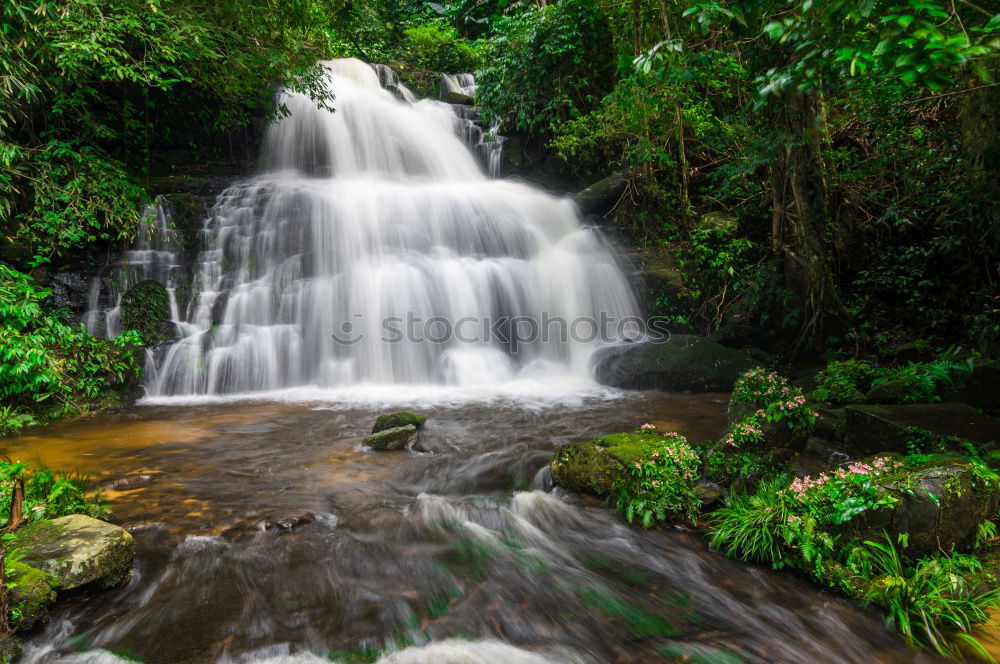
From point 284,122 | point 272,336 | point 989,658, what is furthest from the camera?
point 284,122

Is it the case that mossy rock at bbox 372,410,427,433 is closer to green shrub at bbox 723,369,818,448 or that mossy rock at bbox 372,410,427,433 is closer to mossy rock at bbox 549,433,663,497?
mossy rock at bbox 549,433,663,497

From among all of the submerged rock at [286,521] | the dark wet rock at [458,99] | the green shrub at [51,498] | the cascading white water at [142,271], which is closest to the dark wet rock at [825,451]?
the submerged rock at [286,521]

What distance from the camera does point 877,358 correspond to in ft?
23.8

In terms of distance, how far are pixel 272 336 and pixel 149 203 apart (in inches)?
146

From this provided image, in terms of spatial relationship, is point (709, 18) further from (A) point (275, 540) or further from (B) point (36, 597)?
(B) point (36, 597)

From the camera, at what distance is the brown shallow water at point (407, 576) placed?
8.85 ft

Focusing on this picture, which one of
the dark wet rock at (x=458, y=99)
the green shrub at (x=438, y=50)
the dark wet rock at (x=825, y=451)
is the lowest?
the dark wet rock at (x=825, y=451)

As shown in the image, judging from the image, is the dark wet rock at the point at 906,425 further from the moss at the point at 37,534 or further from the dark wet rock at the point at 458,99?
the dark wet rock at the point at 458,99

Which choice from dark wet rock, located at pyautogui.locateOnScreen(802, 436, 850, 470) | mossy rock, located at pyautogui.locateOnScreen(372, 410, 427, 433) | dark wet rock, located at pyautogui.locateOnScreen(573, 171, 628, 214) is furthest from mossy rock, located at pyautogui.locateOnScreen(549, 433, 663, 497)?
dark wet rock, located at pyautogui.locateOnScreen(573, 171, 628, 214)

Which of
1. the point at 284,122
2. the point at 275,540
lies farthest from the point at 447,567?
the point at 284,122

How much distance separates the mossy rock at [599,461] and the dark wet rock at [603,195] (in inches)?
358

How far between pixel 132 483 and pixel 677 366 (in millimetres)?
7290

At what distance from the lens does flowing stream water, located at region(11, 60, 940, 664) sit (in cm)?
279

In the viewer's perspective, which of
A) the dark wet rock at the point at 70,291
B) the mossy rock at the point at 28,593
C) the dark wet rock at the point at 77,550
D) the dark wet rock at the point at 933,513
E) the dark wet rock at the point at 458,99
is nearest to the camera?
the mossy rock at the point at 28,593
